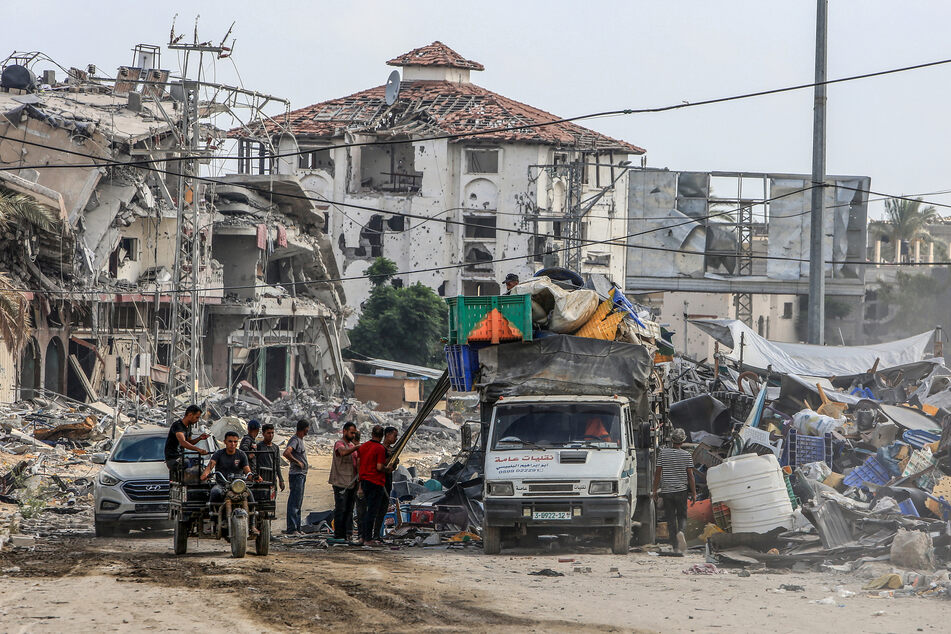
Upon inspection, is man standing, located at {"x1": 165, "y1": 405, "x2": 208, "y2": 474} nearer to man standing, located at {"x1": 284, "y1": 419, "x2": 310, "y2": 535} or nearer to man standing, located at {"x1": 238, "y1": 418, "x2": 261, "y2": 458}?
man standing, located at {"x1": 238, "y1": 418, "x2": 261, "y2": 458}

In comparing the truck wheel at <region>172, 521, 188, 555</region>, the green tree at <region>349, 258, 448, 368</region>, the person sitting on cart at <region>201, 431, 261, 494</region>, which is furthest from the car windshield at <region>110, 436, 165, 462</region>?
the green tree at <region>349, 258, 448, 368</region>

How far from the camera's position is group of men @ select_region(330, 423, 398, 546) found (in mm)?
15789

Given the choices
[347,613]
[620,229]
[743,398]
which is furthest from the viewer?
[620,229]

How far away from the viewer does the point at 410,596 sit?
10.9 m

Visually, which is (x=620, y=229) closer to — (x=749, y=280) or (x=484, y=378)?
(x=749, y=280)

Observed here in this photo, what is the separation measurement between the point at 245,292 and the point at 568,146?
3117cm

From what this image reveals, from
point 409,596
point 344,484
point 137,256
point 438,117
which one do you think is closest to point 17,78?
point 137,256

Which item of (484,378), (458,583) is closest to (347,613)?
(458,583)

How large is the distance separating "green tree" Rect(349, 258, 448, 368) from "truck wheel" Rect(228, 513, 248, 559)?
4652 centimetres

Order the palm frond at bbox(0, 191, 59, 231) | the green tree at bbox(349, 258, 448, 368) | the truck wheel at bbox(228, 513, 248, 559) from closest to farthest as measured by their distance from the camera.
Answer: the truck wheel at bbox(228, 513, 248, 559) < the palm frond at bbox(0, 191, 59, 231) < the green tree at bbox(349, 258, 448, 368)

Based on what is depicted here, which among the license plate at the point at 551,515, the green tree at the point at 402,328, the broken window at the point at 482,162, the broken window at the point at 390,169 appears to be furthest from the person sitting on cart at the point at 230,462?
the broken window at the point at 390,169

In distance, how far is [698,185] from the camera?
41656 millimetres

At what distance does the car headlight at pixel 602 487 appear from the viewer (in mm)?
14539

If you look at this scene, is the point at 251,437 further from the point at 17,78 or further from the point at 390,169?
the point at 390,169
